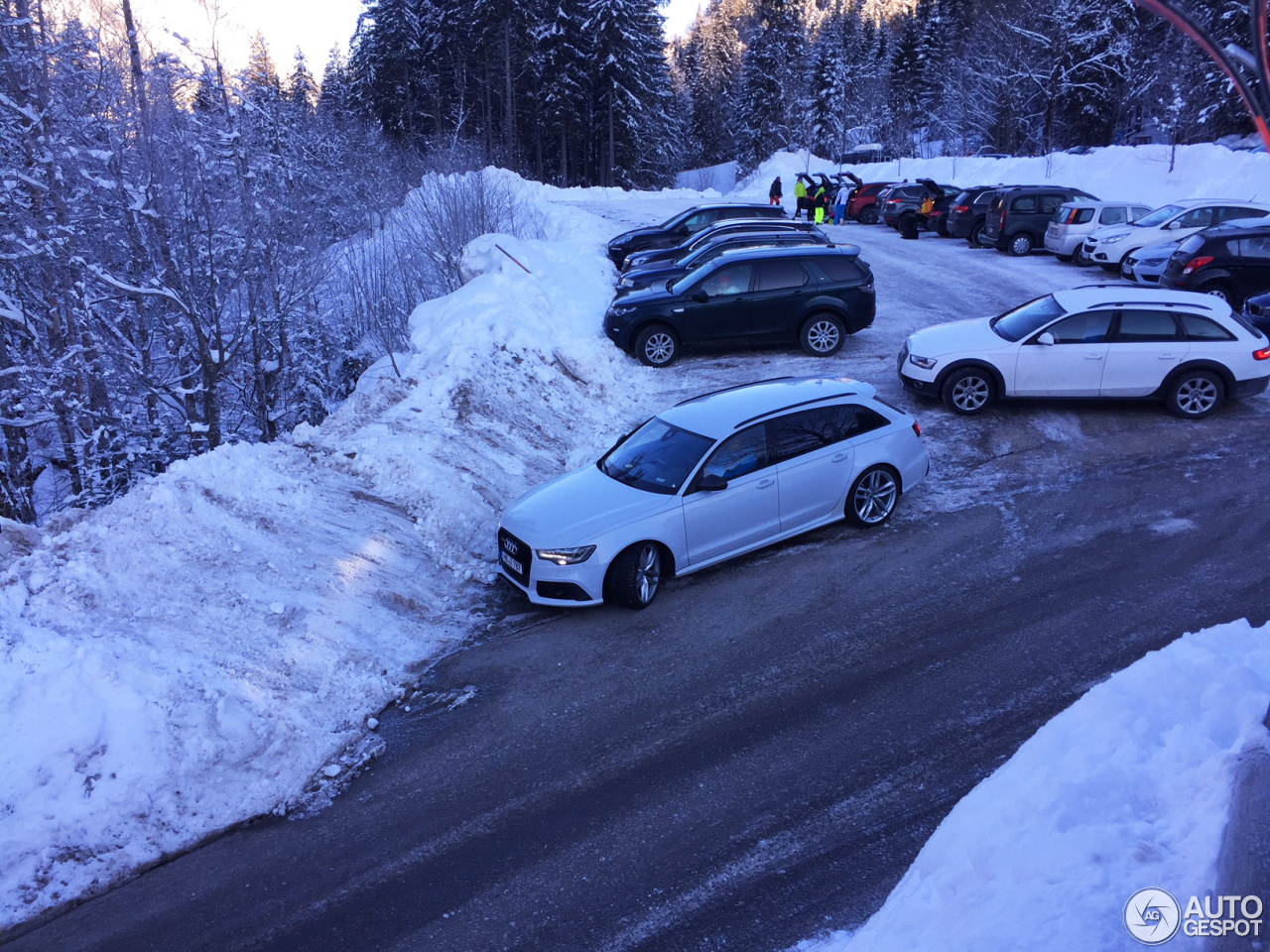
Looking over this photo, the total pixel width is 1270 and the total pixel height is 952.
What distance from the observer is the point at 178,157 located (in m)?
15.2

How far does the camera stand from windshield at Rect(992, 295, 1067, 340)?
1130 centimetres

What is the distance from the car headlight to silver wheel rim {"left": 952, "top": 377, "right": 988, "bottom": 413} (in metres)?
6.57

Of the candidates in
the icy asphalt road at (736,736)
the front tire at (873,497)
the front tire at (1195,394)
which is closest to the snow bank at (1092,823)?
the icy asphalt road at (736,736)

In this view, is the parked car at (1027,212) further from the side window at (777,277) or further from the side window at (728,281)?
the side window at (728,281)

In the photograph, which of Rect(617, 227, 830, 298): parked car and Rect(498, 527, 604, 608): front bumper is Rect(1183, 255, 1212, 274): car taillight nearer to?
Rect(617, 227, 830, 298): parked car

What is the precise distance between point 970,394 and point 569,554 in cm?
686

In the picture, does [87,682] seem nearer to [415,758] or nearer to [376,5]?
[415,758]

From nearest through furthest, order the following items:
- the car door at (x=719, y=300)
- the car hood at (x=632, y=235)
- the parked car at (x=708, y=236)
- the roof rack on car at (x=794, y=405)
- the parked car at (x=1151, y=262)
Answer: the roof rack on car at (x=794, y=405) < the car door at (x=719, y=300) < the parked car at (x=1151, y=262) < the parked car at (x=708, y=236) < the car hood at (x=632, y=235)

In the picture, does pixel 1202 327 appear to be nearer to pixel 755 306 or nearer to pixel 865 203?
pixel 755 306

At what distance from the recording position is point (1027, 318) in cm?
1159

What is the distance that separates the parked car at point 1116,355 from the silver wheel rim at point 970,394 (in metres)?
0.01

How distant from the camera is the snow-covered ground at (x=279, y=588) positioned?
5.45 metres

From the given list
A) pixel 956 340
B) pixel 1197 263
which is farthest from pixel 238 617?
pixel 1197 263

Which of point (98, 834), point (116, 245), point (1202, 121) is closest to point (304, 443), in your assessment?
point (98, 834)
